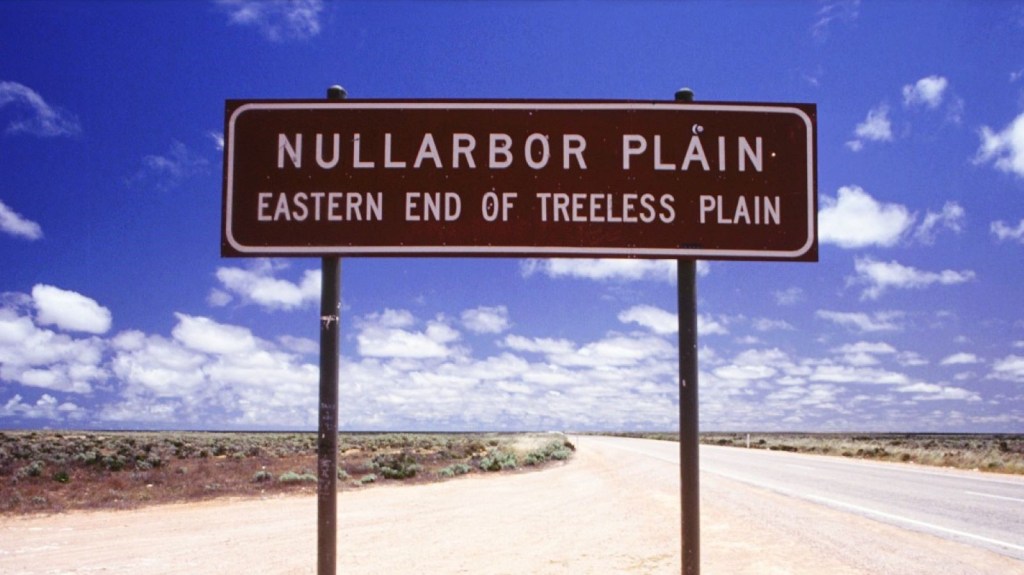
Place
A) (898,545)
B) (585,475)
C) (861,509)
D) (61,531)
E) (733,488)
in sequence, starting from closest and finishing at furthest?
(898,545) < (61,531) < (861,509) < (733,488) < (585,475)

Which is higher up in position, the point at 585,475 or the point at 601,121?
the point at 601,121

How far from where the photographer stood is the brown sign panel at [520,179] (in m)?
3.52

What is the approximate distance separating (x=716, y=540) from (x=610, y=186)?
9.40 meters

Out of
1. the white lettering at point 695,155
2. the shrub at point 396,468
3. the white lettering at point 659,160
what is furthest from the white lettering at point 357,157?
the shrub at point 396,468

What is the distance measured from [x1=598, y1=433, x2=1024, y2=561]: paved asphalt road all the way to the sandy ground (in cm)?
74

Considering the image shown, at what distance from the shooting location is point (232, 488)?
21.1 metres

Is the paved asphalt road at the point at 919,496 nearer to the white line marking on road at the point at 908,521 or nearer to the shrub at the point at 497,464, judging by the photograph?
the white line marking on road at the point at 908,521

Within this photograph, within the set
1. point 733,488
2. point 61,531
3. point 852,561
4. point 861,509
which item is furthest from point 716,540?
point 61,531

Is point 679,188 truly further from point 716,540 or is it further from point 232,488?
point 232,488

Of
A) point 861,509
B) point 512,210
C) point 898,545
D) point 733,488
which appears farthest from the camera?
point 733,488

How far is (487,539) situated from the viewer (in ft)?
38.0

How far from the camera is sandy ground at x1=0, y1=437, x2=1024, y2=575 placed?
31.6 feet

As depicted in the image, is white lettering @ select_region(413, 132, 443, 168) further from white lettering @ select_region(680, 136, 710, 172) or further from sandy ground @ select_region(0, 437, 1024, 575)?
sandy ground @ select_region(0, 437, 1024, 575)

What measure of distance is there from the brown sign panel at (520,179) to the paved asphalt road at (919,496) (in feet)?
30.9
